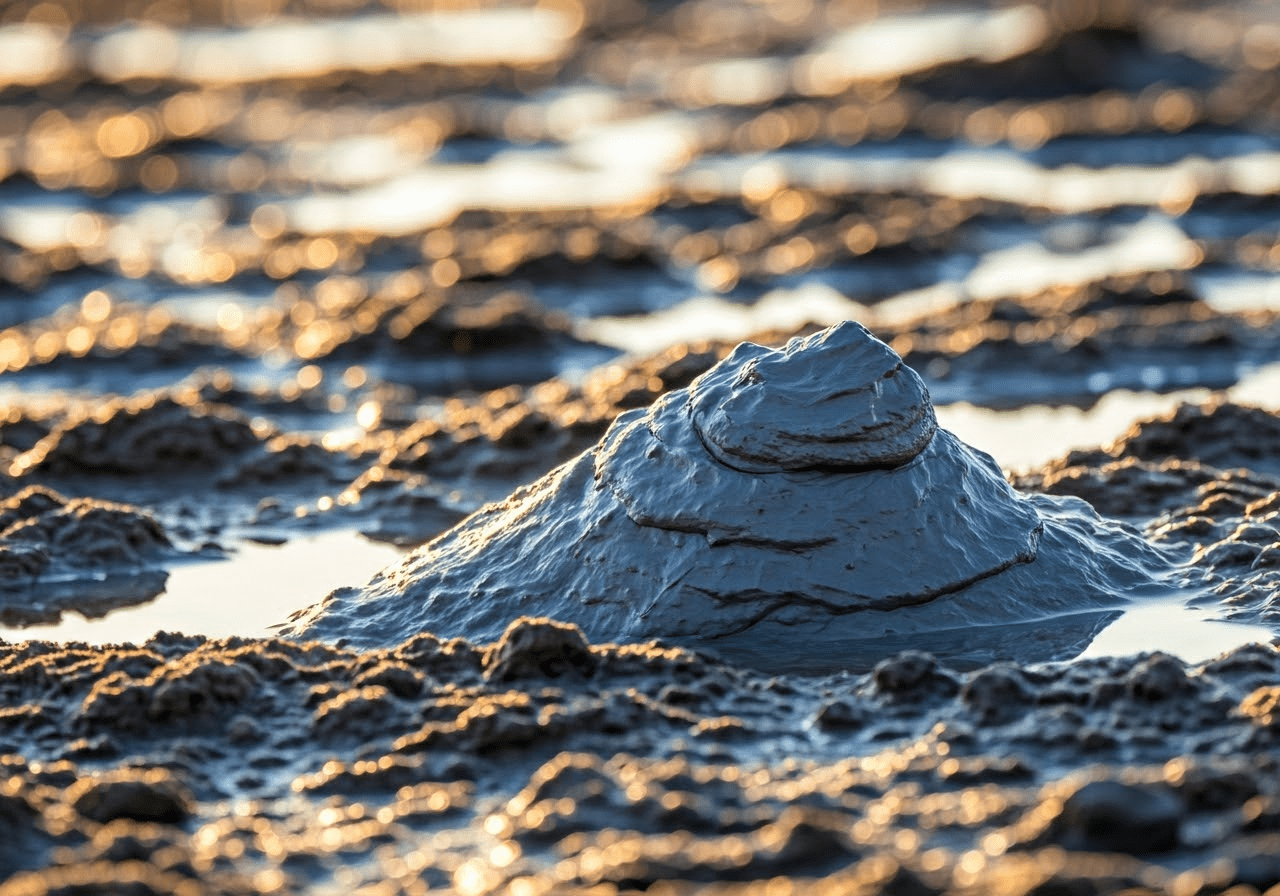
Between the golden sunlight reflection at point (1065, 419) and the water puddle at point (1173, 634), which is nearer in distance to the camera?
the water puddle at point (1173, 634)

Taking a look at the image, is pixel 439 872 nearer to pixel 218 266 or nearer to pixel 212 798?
pixel 212 798

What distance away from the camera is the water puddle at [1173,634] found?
13.3ft

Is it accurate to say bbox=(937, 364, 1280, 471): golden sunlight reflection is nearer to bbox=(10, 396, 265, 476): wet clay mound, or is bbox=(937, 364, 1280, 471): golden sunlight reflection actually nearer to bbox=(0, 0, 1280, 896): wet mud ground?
bbox=(0, 0, 1280, 896): wet mud ground

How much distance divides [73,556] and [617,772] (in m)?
2.70

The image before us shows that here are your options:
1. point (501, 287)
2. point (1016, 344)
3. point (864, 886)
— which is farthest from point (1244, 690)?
point (501, 287)

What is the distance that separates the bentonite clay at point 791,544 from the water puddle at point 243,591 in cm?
52

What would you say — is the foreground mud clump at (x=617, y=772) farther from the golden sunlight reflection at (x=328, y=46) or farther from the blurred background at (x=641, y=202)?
the golden sunlight reflection at (x=328, y=46)

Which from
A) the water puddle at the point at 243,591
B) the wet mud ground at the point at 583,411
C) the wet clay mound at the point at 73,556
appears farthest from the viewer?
the wet clay mound at the point at 73,556

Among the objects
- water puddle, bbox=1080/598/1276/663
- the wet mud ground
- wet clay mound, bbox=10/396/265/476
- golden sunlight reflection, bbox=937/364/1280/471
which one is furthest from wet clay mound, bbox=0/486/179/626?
golden sunlight reflection, bbox=937/364/1280/471

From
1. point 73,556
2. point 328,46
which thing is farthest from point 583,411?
point 328,46

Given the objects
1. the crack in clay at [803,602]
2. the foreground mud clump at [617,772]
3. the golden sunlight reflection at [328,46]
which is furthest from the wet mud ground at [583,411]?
the golden sunlight reflection at [328,46]

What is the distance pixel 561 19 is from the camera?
25484 mm

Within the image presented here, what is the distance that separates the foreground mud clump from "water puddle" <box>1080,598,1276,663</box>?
1.01ft

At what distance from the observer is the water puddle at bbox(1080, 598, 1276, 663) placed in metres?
4.04
